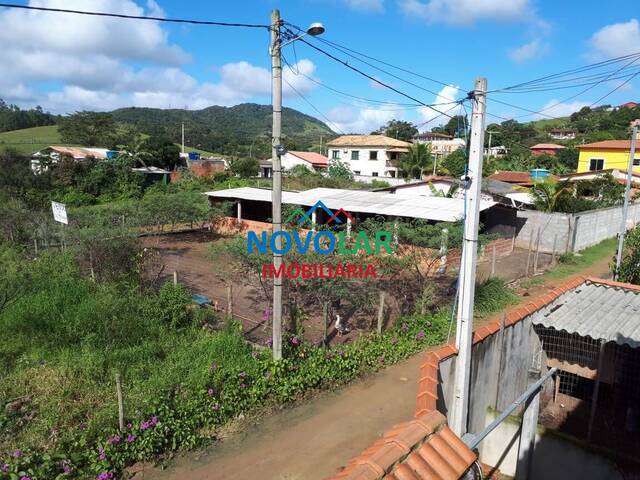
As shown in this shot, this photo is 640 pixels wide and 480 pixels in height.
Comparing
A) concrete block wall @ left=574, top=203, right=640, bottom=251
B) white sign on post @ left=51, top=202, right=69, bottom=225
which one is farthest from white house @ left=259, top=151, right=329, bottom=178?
white sign on post @ left=51, top=202, right=69, bottom=225

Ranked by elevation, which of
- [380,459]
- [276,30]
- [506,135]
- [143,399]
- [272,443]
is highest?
[506,135]

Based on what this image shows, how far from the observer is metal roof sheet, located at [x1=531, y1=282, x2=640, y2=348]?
17.9 feet

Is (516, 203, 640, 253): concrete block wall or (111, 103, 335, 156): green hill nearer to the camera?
(516, 203, 640, 253): concrete block wall

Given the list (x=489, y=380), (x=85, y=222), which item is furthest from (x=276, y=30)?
(x=85, y=222)

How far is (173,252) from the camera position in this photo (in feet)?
58.4

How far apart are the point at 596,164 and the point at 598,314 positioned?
37167 millimetres

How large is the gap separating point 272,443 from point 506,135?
79.4m

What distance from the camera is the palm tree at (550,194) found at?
20453 millimetres

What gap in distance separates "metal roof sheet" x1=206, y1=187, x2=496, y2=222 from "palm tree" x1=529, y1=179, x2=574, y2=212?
14.9 feet

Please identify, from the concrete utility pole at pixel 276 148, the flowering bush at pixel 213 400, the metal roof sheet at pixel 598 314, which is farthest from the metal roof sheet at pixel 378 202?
the concrete utility pole at pixel 276 148

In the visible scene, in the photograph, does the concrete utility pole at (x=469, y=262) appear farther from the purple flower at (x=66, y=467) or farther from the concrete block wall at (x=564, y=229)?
the concrete block wall at (x=564, y=229)

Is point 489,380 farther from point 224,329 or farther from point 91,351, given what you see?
point 91,351

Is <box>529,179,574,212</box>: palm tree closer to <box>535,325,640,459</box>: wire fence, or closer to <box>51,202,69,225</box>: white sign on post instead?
<box>535,325,640,459</box>: wire fence

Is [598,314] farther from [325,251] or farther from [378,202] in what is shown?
[378,202]
